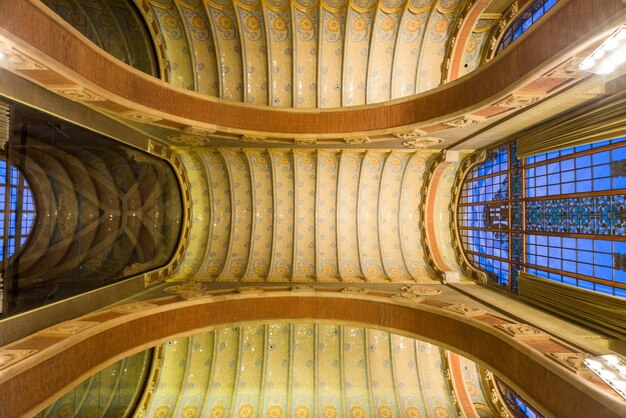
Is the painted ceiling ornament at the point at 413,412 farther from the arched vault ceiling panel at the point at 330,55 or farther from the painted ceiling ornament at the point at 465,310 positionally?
the arched vault ceiling panel at the point at 330,55

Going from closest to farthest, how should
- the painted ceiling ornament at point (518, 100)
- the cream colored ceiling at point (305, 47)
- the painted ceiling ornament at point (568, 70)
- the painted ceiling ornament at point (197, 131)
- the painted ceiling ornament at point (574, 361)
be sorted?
the painted ceiling ornament at point (574, 361), the painted ceiling ornament at point (568, 70), the painted ceiling ornament at point (518, 100), the painted ceiling ornament at point (197, 131), the cream colored ceiling at point (305, 47)

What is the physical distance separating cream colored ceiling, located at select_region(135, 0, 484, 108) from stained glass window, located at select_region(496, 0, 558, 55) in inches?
75.6

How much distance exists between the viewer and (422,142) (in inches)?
476

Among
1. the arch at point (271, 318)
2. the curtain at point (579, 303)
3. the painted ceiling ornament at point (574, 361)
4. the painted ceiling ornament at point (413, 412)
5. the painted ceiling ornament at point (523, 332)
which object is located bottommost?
the painted ceiling ornament at point (413, 412)

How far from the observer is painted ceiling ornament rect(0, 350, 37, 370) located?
20.6 feet

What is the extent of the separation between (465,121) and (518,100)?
6.04 feet

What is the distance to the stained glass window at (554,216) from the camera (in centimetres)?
751

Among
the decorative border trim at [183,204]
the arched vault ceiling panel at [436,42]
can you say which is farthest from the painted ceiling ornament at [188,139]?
the arched vault ceiling panel at [436,42]

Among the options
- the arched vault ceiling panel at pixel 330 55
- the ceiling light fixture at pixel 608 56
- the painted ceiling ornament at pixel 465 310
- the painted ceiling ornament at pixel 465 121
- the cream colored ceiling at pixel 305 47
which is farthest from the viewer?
the arched vault ceiling panel at pixel 330 55

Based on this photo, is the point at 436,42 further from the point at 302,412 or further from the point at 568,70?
the point at 302,412

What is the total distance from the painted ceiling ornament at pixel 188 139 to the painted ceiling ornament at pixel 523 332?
38.7 feet

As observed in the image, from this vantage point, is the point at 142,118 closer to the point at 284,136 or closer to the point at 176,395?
the point at 284,136

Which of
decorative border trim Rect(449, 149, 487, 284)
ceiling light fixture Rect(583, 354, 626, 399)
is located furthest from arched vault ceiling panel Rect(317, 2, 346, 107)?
ceiling light fixture Rect(583, 354, 626, 399)

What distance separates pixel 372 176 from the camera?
1470 cm
